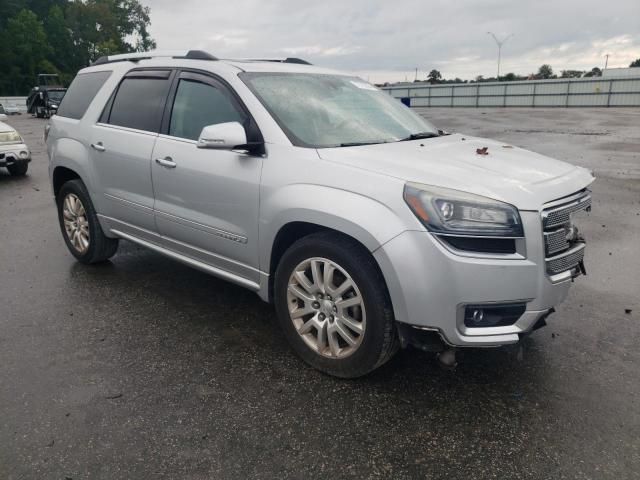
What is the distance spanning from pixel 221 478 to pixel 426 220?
4.93 feet

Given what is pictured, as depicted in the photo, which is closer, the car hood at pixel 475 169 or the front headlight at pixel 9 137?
the car hood at pixel 475 169

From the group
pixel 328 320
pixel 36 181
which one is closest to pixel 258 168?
pixel 328 320

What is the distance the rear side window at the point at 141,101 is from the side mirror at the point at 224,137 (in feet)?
3.34

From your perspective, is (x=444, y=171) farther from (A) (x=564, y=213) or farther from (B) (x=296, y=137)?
(B) (x=296, y=137)

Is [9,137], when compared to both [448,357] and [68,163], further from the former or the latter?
[448,357]

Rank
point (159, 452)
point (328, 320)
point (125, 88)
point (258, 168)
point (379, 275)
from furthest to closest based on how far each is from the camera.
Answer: point (125, 88) < point (258, 168) < point (328, 320) < point (379, 275) < point (159, 452)

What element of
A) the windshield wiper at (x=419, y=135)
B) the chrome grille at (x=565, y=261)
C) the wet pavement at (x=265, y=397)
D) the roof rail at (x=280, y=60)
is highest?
the roof rail at (x=280, y=60)

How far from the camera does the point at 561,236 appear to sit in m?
2.87

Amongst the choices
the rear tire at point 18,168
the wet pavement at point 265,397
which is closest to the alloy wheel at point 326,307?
the wet pavement at point 265,397

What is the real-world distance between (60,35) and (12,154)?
92.9m

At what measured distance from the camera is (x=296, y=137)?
3.29 meters

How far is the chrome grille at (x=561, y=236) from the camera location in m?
2.75

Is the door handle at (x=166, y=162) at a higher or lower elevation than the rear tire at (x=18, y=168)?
higher

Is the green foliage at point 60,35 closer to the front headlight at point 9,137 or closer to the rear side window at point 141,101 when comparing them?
the front headlight at point 9,137
